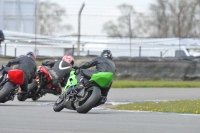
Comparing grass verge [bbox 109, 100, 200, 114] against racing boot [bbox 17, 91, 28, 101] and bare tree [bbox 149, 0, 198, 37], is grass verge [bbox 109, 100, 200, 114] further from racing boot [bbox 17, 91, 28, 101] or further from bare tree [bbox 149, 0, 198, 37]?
bare tree [bbox 149, 0, 198, 37]

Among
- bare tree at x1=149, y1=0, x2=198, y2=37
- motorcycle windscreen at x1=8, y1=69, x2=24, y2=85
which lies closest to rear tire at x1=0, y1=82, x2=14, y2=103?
motorcycle windscreen at x1=8, y1=69, x2=24, y2=85

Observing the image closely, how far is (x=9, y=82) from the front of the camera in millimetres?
16953

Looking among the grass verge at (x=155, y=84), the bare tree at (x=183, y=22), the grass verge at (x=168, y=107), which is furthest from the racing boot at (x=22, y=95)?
the bare tree at (x=183, y=22)

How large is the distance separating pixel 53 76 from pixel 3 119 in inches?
316

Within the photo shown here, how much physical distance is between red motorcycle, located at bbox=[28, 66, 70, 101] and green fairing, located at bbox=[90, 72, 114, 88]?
5116mm

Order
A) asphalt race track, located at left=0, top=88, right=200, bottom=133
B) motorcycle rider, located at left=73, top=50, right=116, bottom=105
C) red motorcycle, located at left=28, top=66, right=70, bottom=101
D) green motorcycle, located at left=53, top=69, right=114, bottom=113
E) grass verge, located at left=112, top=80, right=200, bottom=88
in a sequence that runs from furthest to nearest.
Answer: grass verge, located at left=112, top=80, right=200, bottom=88 → red motorcycle, located at left=28, top=66, right=70, bottom=101 → motorcycle rider, located at left=73, top=50, right=116, bottom=105 → green motorcycle, located at left=53, top=69, right=114, bottom=113 → asphalt race track, located at left=0, top=88, right=200, bottom=133

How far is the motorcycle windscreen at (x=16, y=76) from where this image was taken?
16991mm

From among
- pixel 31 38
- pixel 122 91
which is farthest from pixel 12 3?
pixel 122 91

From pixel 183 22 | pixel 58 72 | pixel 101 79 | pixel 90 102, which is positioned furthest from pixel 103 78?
pixel 183 22

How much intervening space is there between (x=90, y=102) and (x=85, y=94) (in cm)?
37

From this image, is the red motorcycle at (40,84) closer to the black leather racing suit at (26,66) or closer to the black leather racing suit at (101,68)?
the black leather racing suit at (26,66)

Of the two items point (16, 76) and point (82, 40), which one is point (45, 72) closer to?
A: point (16, 76)

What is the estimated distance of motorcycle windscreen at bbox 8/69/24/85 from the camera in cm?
1699

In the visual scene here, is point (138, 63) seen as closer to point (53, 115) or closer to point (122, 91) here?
point (122, 91)
